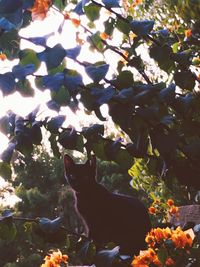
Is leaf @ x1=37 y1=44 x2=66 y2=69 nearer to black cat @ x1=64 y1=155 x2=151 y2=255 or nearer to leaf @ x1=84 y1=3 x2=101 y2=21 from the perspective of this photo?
leaf @ x1=84 y1=3 x2=101 y2=21

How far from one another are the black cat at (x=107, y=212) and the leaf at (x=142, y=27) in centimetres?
165

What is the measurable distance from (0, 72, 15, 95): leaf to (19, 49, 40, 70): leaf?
6cm

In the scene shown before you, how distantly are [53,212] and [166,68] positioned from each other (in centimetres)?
1974

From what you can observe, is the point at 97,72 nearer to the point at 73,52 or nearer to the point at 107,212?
the point at 73,52

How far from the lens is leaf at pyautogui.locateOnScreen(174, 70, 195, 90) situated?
3.92 feet

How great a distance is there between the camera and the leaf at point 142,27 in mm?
1082

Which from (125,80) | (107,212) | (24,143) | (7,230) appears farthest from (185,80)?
(107,212)

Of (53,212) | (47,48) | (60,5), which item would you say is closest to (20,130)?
(47,48)

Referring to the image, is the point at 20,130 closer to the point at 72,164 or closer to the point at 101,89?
the point at 101,89

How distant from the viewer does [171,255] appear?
3.89ft

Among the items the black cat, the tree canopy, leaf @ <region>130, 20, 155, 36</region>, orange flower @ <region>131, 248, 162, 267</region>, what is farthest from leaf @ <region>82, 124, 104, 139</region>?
the black cat

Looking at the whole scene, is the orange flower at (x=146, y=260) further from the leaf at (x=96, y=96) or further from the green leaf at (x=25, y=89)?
the green leaf at (x=25, y=89)

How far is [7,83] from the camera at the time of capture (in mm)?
960

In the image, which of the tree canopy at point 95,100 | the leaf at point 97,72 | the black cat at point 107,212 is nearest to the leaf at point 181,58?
the tree canopy at point 95,100
